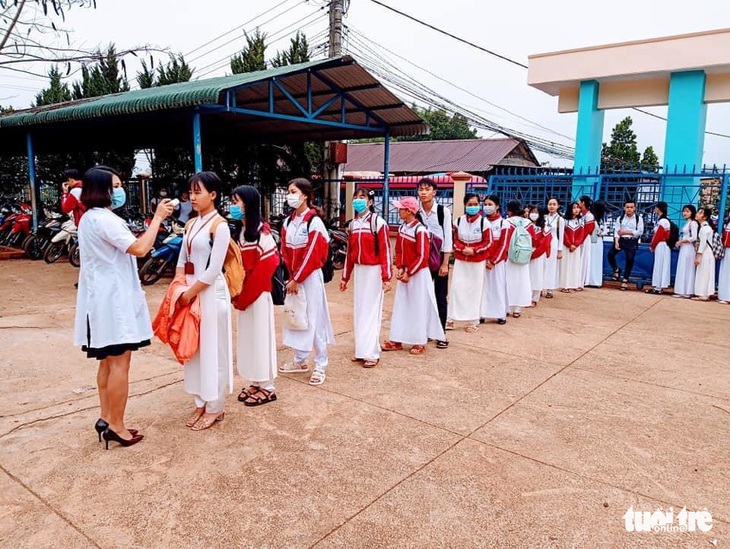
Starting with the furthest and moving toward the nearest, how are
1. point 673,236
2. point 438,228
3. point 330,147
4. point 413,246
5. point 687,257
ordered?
point 330,147
point 673,236
point 687,257
point 438,228
point 413,246

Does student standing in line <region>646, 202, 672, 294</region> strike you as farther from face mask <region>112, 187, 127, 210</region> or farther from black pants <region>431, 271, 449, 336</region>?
face mask <region>112, 187, 127, 210</region>

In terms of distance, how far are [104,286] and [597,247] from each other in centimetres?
824

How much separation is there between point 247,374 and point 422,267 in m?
1.87

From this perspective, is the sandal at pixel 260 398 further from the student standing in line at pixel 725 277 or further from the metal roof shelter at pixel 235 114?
the student standing in line at pixel 725 277

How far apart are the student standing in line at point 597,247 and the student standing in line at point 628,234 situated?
289 mm

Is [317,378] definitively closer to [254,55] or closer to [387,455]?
[387,455]

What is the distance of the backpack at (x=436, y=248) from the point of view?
→ 509 centimetres

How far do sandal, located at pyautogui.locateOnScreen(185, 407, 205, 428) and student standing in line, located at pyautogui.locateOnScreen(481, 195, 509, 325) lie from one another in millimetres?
3688

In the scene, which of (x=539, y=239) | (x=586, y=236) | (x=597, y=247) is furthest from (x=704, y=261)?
(x=539, y=239)

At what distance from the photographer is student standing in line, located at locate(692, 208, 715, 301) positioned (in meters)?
8.18

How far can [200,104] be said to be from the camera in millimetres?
7602

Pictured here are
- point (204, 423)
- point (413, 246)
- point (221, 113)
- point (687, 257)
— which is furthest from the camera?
point (221, 113)

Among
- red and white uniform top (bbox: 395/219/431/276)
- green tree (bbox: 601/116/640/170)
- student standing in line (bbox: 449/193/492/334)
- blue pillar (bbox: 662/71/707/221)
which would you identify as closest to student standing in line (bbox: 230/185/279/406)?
red and white uniform top (bbox: 395/219/431/276)

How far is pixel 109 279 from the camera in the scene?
9.58 ft
